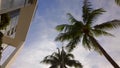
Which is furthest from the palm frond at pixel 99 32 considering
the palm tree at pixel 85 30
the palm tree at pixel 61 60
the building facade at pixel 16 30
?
the palm tree at pixel 61 60

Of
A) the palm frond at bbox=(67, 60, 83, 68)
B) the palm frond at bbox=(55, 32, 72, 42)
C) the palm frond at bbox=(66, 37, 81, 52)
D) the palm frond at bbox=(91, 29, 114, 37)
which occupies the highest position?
the palm frond at bbox=(91, 29, 114, 37)

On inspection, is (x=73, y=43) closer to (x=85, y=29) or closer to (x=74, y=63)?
(x=85, y=29)

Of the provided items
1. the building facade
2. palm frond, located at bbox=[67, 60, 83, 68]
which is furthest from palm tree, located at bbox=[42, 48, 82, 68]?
the building facade

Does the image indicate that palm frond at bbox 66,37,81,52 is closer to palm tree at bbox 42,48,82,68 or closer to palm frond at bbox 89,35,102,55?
palm frond at bbox 89,35,102,55

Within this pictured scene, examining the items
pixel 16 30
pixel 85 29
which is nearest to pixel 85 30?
pixel 85 29

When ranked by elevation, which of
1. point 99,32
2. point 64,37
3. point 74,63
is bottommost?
point 74,63

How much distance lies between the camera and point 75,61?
4112cm

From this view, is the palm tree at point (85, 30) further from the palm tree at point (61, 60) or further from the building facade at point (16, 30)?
the palm tree at point (61, 60)

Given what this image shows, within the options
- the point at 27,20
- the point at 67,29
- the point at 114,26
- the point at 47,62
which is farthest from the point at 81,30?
the point at 47,62

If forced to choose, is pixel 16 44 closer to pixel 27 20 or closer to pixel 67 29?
pixel 27 20

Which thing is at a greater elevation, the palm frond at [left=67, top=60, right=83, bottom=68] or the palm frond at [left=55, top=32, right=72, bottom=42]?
the palm frond at [left=55, top=32, right=72, bottom=42]

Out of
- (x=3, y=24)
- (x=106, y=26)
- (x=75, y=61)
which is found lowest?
(x=75, y=61)

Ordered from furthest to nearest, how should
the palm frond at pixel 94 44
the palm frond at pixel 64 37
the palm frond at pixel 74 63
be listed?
the palm frond at pixel 74 63 → the palm frond at pixel 64 37 → the palm frond at pixel 94 44

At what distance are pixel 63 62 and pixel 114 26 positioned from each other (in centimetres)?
1971
